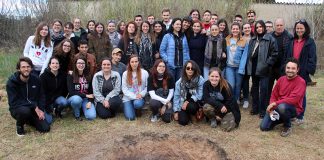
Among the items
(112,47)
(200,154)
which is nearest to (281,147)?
(200,154)

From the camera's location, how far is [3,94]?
8.22 metres

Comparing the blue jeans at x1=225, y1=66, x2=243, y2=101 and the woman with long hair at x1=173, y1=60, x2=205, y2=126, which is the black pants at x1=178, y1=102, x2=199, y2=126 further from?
the blue jeans at x1=225, y1=66, x2=243, y2=101

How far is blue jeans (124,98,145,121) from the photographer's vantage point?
20.6 feet

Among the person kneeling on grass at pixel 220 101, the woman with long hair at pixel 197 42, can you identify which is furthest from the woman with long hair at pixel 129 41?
the person kneeling on grass at pixel 220 101

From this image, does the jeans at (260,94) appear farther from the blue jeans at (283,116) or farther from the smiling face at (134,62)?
the smiling face at (134,62)

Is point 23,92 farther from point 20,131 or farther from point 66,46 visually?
point 66,46

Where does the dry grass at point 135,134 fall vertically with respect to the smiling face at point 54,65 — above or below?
below

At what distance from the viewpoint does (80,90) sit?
6324 mm

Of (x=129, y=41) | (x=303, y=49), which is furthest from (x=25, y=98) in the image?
(x=303, y=49)

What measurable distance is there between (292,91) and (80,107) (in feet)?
11.9

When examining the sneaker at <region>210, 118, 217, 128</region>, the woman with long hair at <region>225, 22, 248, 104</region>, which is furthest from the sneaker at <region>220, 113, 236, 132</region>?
the woman with long hair at <region>225, 22, 248, 104</region>

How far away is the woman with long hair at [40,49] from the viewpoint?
625 cm

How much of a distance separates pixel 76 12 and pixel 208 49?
8294mm

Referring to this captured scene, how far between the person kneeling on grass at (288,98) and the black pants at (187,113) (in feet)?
3.96
